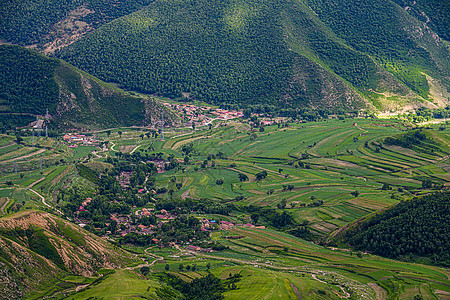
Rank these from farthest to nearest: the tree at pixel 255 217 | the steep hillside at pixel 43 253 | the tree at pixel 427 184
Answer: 1. the tree at pixel 427 184
2. the tree at pixel 255 217
3. the steep hillside at pixel 43 253

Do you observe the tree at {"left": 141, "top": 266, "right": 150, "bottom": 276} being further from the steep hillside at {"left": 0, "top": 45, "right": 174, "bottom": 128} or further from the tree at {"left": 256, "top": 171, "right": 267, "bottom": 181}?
the steep hillside at {"left": 0, "top": 45, "right": 174, "bottom": 128}

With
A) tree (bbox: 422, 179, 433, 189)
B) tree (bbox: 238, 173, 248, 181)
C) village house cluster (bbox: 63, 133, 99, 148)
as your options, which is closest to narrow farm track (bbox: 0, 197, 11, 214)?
village house cluster (bbox: 63, 133, 99, 148)

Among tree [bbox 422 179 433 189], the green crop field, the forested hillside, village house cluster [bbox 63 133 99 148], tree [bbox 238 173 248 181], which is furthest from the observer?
village house cluster [bbox 63 133 99 148]

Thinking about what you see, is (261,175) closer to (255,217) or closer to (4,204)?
(255,217)

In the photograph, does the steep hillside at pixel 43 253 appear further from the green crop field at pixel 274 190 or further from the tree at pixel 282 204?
the tree at pixel 282 204

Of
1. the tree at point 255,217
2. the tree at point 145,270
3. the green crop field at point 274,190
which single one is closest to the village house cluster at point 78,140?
the green crop field at point 274,190

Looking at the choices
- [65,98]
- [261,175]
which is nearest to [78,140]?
[65,98]
